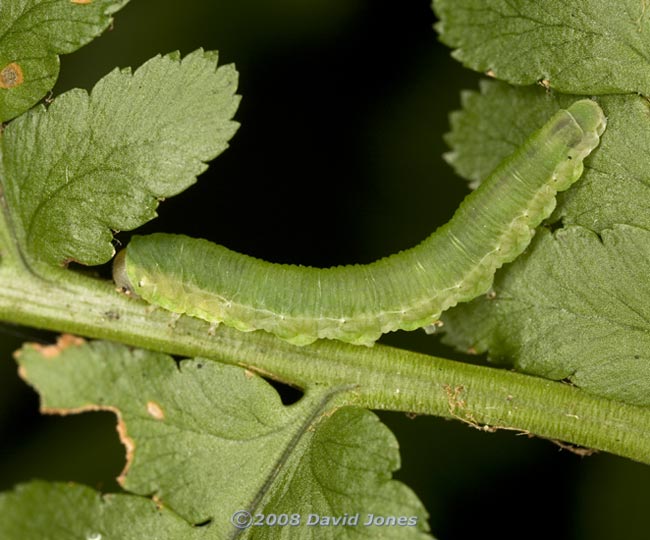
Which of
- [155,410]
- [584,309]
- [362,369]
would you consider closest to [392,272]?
[362,369]

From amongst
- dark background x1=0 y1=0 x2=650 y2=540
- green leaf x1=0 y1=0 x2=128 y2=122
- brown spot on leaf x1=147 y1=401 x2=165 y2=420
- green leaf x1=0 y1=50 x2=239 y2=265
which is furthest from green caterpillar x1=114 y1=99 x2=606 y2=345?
dark background x1=0 y1=0 x2=650 y2=540

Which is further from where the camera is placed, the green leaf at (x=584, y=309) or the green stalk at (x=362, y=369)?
the green stalk at (x=362, y=369)

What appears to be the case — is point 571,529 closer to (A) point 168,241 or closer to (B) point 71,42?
(A) point 168,241

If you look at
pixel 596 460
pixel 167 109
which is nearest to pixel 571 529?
pixel 596 460

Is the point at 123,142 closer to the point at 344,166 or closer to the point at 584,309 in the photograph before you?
the point at 344,166

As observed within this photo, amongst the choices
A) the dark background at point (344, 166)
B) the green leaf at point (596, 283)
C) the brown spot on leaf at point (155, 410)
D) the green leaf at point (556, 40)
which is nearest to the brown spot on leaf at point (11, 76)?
the dark background at point (344, 166)

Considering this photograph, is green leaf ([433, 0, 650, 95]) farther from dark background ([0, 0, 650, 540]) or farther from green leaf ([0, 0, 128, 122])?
green leaf ([0, 0, 128, 122])

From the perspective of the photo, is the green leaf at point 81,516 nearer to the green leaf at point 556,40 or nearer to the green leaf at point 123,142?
the green leaf at point 123,142
